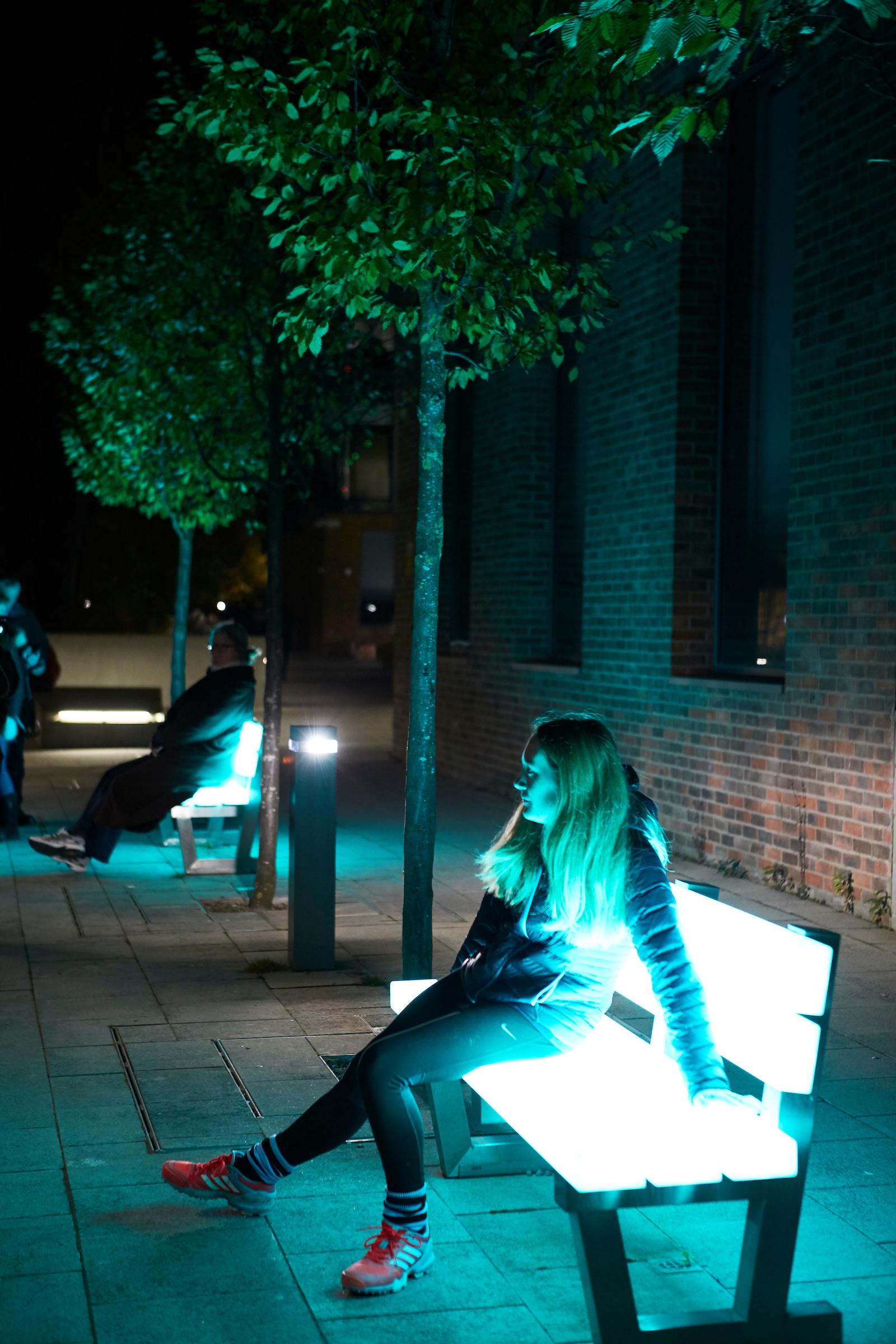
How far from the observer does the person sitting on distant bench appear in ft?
31.1

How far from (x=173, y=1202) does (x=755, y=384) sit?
7609mm

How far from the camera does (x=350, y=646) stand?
5800 centimetres

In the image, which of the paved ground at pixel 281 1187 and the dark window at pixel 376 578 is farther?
the dark window at pixel 376 578

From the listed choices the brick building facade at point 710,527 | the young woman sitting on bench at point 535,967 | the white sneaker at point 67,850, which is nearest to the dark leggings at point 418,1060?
the young woman sitting on bench at point 535,967

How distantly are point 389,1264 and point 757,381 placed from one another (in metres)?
7.84

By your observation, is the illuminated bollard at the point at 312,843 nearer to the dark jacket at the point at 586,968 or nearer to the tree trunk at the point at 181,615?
the dark jacket at the point at 586,968

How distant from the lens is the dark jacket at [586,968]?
3.42m

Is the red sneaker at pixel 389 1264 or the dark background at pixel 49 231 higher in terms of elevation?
the dark background at pixel 49 231

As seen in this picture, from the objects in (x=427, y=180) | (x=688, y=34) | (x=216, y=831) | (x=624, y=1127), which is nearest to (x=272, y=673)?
(x=216, y=831)

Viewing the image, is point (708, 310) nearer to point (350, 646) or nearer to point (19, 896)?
point (19, 896)

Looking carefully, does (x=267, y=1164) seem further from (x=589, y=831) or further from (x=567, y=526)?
(x=567, y=526)

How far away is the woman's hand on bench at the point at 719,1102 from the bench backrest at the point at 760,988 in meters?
0.13

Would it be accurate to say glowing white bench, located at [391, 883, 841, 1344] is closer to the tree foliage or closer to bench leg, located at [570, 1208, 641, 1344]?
bench leg, located at [570, 1208, 641, 1344]

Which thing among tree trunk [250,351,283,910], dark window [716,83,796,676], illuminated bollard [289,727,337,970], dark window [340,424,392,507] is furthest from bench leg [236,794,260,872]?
dark window [340,424,392,507]
